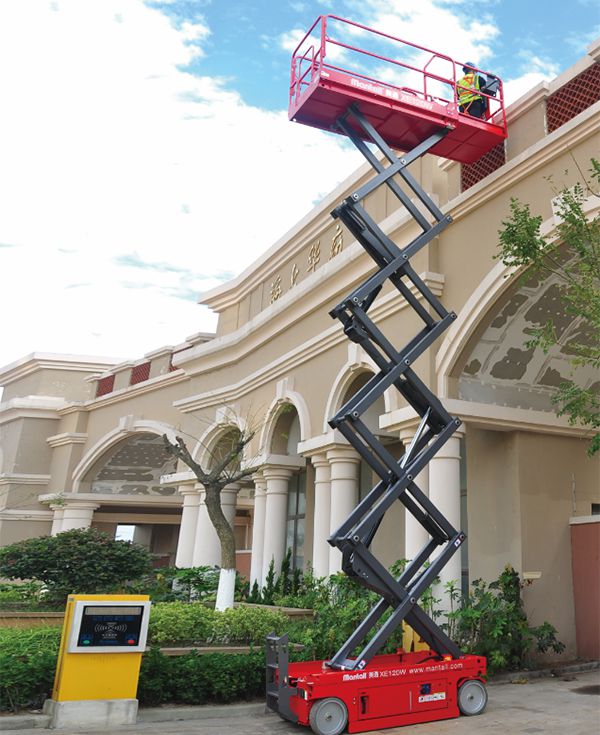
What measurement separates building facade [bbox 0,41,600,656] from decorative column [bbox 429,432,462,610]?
32 mm

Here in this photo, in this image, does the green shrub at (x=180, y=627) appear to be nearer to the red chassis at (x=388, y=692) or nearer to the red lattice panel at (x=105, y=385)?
the red chassis at (x=388, y=692)

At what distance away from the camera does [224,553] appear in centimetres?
1314

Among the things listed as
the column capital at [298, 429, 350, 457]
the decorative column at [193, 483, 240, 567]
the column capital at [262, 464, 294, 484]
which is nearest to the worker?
the column capital at [298, 429, 350, 457]

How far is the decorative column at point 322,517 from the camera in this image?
13938 mm

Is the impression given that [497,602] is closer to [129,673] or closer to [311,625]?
[311,625]

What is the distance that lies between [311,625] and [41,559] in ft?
21.3

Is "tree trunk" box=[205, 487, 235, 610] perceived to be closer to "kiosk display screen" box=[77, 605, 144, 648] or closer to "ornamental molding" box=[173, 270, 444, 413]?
"ornamental molding" box=[173, 270, 444, 413]

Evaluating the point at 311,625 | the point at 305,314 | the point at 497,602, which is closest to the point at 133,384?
the point at 305,314

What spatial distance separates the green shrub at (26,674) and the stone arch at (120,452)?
1730 cm

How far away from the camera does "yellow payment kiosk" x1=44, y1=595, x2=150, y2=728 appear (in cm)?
671

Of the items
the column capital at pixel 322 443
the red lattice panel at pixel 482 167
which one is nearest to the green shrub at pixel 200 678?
the column capital at pixel 322 443

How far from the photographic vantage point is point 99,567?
14.1m

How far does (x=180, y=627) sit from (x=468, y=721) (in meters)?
4.35

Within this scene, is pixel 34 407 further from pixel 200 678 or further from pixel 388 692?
pixel 388 692
